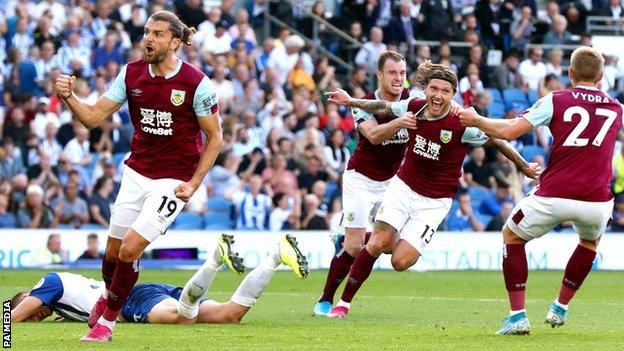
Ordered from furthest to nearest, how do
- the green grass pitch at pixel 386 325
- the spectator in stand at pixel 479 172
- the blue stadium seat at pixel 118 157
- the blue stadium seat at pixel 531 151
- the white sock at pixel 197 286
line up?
the blue stadium seat at pixel 531 151, the spectator in stand at pixel 479 172, the blue stadium seat at pixel 118 157, the white sock at pixel 197 286, the green grass pitch at pixel 386 325

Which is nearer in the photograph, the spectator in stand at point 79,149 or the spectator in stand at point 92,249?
the spectator in stand at point 92,249

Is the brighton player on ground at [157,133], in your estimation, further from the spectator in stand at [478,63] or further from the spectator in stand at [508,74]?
the spectator in stand at [508,74]

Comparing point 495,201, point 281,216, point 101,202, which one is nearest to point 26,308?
point 101,202

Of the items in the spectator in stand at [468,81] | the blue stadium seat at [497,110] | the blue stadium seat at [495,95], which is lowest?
the blue stadium seat at [497,110]

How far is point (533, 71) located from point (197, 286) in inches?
728

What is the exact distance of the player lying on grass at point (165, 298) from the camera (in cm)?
1230

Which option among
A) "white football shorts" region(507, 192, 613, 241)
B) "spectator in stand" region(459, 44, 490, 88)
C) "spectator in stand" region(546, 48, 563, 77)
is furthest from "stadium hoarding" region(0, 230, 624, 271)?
"white football shorts" region(507, 192, 613, 241)

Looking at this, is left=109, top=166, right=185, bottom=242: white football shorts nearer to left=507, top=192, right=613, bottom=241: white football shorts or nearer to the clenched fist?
the clenched fist

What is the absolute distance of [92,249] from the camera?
2191cm

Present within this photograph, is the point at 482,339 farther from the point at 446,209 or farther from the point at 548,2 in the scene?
the point at 548,2

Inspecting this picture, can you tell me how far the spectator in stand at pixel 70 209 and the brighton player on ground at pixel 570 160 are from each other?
12729 mm

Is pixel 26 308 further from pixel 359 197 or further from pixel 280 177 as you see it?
pixel 280 177

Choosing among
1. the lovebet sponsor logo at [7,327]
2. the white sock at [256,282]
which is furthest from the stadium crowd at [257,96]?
the lovebet sponsor logo at [7,327]

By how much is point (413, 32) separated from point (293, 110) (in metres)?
4.96
